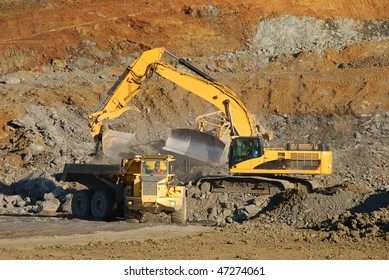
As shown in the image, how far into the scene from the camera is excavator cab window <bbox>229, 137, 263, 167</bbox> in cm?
2628

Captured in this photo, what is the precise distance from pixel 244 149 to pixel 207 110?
465 inches

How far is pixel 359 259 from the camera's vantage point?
15.8 metres

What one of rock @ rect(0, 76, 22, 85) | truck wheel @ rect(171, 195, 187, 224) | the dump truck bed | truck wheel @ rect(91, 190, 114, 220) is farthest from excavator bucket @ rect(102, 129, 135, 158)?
rock @ rect(0, 76, 22, 85)

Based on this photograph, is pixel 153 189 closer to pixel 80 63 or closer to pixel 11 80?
pixel 11 80

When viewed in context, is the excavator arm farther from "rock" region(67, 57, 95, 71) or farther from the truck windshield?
"rock" region(67, 57, 95, 71)

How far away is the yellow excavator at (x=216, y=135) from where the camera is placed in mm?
26328

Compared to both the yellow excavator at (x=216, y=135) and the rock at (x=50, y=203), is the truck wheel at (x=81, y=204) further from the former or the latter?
the yellow excavator at (x=216, y=135)

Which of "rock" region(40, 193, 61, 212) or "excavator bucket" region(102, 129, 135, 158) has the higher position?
"excavator bucket" region(102, 129, 135, 158)

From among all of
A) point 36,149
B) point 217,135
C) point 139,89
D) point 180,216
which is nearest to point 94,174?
point 180,216

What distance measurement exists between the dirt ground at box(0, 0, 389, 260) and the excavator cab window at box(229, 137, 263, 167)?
112cm

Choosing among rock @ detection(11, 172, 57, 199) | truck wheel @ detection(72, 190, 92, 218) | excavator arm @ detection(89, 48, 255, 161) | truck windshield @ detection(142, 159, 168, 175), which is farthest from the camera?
rock @ detection(11, 172, 57, 199)

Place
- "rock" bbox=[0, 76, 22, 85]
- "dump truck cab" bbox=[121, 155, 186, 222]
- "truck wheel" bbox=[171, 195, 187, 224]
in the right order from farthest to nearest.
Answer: "rock" bbox=[0, 76, 22, 85] → "truck wheel" bbox=[171, 195, 187, 224] → "dump truck cab" bbox=[121, 155, 186, 222]

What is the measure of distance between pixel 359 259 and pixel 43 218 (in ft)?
34.3

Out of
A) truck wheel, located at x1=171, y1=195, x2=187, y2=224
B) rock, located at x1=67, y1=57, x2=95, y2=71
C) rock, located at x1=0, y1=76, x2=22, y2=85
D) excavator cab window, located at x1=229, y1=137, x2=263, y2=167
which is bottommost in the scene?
truck wheel, located at x1=171, y1=195, x2=187, y2=224
